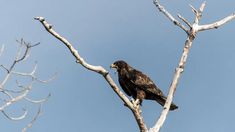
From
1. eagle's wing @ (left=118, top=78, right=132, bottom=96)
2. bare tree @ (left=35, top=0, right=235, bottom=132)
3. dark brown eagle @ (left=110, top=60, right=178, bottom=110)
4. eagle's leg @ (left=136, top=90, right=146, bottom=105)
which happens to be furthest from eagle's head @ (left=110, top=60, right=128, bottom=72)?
bare tree @ (left=35, top=0, right=235, bottom=132)

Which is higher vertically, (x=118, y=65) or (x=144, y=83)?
(x=118, y=65)

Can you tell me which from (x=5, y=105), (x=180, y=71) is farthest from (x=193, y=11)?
(x=5, y=105)

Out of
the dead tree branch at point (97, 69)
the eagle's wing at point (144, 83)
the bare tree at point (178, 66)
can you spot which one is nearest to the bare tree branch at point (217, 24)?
the bare tree at point (178, 66)

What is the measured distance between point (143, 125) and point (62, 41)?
2.08 meters

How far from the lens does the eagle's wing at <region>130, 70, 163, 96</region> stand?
14311 mm

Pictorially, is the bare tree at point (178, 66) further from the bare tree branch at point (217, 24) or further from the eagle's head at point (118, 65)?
the eagle's head at point (118, 65)

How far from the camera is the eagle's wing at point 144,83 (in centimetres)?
1431

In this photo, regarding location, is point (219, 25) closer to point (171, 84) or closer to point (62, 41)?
point (171, 84)

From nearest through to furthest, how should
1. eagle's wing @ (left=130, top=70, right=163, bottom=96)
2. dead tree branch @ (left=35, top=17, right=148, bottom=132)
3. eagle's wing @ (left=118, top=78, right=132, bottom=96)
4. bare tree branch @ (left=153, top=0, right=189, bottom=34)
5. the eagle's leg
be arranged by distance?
dead tree branch @ (left=35, top=17, right=148, bottom=132)
bare tree branch @ (left=153, top=0, right=189, bottom=34)
the eagle's leg
eagle's wing @ (left=130, top=70, right=163, bottom=96)
eagle's wing @ (left=118, top=78, right=132, bottom=96)

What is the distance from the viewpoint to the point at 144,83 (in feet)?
47.9

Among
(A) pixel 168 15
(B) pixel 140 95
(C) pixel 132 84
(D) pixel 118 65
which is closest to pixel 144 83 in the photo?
(C) pixel 132 84

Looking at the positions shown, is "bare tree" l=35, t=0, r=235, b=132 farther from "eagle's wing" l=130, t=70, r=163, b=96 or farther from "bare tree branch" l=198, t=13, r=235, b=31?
"eagle's wing" l=130, t=70, r=163, b=96

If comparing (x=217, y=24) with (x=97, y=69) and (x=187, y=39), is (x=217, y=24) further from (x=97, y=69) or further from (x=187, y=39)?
(x=97, y=69)

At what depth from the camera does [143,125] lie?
32.6 ft
